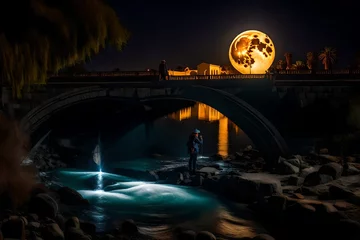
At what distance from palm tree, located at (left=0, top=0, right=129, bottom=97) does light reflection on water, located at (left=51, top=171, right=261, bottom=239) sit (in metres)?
8.12

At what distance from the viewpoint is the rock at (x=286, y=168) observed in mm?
23422

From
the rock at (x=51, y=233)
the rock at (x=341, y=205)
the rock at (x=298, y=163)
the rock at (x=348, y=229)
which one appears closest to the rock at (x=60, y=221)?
the rock at (x=51, y=233)

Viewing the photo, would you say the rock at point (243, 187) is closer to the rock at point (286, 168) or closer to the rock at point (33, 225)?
the rock at point (286, 168)

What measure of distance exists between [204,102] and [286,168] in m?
8.56

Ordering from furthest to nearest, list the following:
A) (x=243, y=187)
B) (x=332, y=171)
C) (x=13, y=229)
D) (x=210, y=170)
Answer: (x=210, y=170), (x=332, y=171), (x=243, y=187), (x=13, y=229)

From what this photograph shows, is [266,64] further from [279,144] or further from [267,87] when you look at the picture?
[279,144]

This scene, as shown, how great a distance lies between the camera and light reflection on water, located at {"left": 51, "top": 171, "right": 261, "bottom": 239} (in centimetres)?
1692

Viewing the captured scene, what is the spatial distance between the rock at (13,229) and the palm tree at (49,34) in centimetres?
393

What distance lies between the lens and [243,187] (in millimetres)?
20500

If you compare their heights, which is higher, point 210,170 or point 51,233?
point 210,170

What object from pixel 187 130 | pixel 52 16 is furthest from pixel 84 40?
pixel 187 130

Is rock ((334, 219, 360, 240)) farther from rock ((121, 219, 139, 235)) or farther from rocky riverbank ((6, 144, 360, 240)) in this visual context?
rock ((121, 219, 139, 235))

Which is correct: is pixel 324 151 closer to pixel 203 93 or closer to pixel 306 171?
pixel 306 171

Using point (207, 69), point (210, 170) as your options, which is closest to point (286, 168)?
point (210, 170)
